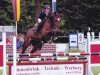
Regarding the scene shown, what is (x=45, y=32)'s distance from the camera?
39.5 feet

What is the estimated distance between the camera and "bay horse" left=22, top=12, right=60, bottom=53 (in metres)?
11.7

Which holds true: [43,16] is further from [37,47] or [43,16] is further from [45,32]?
[37,47]

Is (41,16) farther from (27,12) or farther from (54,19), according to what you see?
(27,12)

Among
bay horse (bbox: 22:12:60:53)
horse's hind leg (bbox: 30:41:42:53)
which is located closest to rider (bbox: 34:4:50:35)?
bay horse (bbox: 22:12:60:53)

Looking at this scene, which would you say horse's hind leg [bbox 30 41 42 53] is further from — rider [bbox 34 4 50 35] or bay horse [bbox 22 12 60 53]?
rider [bbox 34 4 50 35]

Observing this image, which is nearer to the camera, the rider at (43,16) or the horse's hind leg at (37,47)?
the rider at (43,16)

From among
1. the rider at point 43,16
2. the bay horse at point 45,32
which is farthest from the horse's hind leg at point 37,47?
the rider at point 43,16

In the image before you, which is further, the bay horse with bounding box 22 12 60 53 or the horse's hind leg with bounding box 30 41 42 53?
the horse's hind leg with bounding box 30 41 42 53

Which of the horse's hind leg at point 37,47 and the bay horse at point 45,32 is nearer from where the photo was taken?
the bay horse at point 45,32

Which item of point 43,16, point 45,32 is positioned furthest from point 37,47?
point 43,16

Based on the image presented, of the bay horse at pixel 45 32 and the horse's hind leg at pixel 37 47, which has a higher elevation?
the bay horse at pixel 45 32

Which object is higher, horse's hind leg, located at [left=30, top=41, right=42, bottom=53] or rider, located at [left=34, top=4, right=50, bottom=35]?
rider, located at [left=34, top=4, right=50, bottom=35]

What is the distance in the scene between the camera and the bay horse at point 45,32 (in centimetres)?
1168

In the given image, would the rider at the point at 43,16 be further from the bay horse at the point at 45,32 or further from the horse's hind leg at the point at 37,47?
the horse's hind leg at the point at 37,47
